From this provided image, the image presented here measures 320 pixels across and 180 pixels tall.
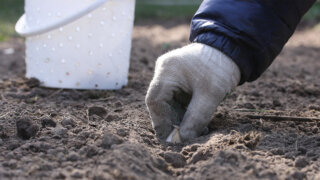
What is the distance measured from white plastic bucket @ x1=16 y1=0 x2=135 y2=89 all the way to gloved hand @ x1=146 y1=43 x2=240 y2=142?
0.83 meters

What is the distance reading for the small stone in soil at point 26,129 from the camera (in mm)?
1708

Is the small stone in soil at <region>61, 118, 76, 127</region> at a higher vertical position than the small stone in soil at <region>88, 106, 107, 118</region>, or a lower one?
higher

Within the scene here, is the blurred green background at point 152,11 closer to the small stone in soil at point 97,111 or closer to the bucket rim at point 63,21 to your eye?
the bucket rim at point 63,21

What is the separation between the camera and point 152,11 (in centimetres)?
690

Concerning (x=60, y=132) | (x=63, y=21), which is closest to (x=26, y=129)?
(x=60, y=132)

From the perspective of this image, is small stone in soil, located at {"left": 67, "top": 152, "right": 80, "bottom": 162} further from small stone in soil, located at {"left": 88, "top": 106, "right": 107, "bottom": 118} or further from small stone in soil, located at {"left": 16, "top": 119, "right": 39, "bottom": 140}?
small stone in soil, located at {"left": 88, "top": 106, "right": 107, "bottom": 118}

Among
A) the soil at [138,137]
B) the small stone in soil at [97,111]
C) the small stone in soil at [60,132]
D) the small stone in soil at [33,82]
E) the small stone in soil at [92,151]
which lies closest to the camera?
the soil at [138,137]

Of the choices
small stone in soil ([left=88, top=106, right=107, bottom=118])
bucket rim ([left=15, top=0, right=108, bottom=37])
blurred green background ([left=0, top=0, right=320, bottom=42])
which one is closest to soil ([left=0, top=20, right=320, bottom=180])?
small stone in soil ([left=88, top=106, right=107, bottom=118])

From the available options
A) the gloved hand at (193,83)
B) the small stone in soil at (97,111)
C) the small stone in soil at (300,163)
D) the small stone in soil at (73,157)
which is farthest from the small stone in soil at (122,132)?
the small stone in soil at (300,163)

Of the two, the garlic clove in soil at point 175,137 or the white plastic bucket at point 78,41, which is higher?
the white plastic bucket at point 78,41

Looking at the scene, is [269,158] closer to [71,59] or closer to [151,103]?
[151,103]

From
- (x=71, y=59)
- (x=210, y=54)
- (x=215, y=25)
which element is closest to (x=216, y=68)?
(x=210, y=54)

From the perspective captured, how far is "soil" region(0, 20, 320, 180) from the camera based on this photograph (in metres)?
1.39

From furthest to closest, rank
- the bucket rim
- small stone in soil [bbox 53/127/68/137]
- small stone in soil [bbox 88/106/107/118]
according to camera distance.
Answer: the bucket rim < small stone in soil [bbox 88/106/107/118] < small stone in soil [bbox 53/127/68/137]
